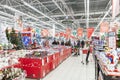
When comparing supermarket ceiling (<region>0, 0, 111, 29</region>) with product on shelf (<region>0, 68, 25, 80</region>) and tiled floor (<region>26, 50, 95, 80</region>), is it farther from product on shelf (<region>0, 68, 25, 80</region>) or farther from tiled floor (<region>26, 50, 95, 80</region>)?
product on shelf (<region>0, 68, 25, 80</region>)

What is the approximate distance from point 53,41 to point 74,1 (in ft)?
24.7

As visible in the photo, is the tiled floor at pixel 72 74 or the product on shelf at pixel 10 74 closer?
the product on shelf at pixel 10 74

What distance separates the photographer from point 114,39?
346 centimetres

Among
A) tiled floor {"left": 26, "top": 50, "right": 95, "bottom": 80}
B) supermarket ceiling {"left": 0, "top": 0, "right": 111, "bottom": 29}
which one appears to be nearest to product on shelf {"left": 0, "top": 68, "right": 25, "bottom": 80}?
tiled floor {"left": 26, "top": 50, "right": 95, "bottom": 80}

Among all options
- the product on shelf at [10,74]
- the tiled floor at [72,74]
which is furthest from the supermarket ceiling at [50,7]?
the product on shelf at [10,74]

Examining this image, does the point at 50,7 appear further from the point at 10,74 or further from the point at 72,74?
the point at 10,74

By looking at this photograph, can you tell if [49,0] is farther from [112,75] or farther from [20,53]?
[112,75]

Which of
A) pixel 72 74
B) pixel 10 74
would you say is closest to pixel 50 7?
pixel 72 74

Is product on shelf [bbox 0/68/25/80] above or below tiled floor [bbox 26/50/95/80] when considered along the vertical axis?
above

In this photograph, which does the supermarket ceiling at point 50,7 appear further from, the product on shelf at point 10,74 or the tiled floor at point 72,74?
the product on shelf at point 10,74

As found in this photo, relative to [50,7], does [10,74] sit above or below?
below

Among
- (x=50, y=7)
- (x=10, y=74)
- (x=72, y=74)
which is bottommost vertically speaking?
(x=72, y=74)

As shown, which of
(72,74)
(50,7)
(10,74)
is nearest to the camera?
(10,74)

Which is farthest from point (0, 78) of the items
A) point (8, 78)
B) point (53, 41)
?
point (53, 41)
